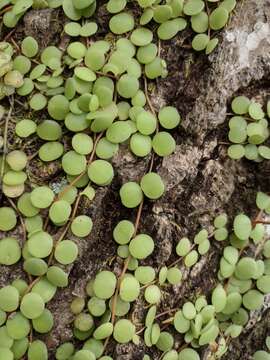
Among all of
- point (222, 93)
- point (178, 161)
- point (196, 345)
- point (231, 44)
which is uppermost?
point (231, 44)

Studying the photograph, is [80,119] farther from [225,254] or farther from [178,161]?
[225,254]

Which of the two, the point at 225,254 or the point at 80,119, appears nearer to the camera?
the point at 80,119

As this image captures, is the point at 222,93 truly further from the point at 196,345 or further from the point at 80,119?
the point at 196,345

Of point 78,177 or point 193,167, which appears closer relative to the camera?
point 78,177

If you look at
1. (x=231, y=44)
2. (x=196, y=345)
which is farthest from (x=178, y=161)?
(x=196, y=345)

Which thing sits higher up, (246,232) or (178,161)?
(178,161)

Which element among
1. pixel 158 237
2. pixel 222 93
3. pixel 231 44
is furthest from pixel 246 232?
pixel 231 44
